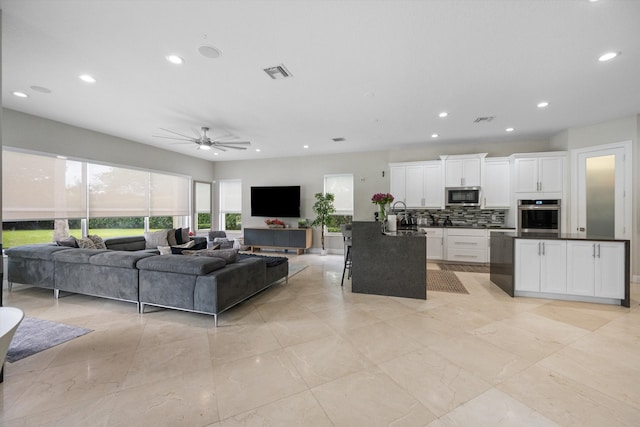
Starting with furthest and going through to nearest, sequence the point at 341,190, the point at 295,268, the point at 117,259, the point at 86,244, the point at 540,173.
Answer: the point at 341,190 < the point at 295,268 < the point at 540,173 < the point at 86,244 < the point at 117,259

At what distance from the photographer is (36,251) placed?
3.71 m

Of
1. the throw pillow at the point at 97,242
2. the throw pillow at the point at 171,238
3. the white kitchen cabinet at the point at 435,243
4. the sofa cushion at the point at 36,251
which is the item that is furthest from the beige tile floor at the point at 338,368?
the white kitchen cabinet at the point at 435,243

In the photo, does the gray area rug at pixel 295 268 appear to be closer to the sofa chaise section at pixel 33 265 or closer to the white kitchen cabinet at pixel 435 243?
the white kitchen cabinet at pixel 435 243

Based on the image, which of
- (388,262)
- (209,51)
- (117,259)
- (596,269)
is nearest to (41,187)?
(117,259)

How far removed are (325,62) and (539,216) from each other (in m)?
5.61

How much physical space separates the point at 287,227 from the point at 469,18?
21.2ft

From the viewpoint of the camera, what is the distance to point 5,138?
4.11 m

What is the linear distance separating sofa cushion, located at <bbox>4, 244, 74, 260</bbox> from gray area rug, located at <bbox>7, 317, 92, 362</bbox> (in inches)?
41.8

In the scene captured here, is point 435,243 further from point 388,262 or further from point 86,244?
point 86,244

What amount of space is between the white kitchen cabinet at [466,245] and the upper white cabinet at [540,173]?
4.18 feet

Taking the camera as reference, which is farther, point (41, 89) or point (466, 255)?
point (466, 255)

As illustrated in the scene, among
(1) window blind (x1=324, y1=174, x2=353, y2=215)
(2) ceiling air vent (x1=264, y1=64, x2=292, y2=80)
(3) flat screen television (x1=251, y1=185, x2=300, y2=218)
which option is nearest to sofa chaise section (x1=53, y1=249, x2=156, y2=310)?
(2) ceiling air vent (x1=264, y1=64, x2=292, y2=80)

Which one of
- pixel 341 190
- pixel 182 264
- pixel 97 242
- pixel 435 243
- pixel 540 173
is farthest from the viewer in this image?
pixel 341 190

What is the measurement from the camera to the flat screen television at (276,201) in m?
7.71
